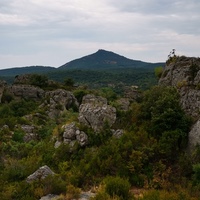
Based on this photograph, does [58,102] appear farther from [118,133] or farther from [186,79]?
[118,133]

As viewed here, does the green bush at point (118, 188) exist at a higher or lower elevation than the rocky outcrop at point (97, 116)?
lower

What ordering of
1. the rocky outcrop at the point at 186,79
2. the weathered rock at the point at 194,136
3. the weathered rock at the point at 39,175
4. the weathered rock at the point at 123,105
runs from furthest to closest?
the weathered rock at the point at 123,105, the rocky outcrop at the point at 186,79, the weathered rock at the point at 194,136, the weathered rock at the point at 39,175

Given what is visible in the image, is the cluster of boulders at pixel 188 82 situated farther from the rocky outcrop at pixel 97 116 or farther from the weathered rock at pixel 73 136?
the weathered rock at pixel 73 136

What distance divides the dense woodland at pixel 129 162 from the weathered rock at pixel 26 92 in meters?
31.2

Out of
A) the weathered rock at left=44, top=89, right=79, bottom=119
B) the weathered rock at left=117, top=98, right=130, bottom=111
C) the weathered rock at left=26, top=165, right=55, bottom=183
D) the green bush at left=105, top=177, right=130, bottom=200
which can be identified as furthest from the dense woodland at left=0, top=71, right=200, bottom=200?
the weathered rock at left=44, top=89, right=79, bottom=119

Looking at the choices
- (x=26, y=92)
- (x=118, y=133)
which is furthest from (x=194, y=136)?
(x=26, y=92)

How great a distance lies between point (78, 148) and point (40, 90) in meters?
34.3

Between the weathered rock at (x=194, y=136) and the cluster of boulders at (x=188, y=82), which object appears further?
the cluster of boulders at (x=188, y=82)

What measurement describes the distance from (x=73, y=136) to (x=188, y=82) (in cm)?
640

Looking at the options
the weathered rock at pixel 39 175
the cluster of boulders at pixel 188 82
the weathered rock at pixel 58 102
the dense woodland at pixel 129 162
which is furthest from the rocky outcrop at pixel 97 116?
the weathered rock at pixel 58 102

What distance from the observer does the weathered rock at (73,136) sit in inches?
587

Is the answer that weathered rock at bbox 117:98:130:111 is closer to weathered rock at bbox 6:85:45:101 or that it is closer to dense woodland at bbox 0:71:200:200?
dense woodland at bbox 0:71:200:200

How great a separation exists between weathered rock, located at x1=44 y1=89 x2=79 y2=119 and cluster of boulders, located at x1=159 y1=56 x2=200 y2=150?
69.7ft

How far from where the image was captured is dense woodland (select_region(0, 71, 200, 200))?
11.1 m
